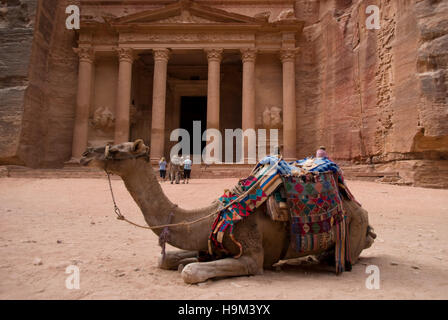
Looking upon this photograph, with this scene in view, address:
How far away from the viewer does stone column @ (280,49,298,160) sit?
64.3ft

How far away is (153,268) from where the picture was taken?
3.47 m

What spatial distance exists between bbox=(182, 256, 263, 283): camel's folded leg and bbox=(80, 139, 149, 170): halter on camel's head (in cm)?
127

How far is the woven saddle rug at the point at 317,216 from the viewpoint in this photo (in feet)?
10.5

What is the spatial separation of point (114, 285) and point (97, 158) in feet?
4.04

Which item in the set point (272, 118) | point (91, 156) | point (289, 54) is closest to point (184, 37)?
point (289, 54)

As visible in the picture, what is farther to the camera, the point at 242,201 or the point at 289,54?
the point at 289,54

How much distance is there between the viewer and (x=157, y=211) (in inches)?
130

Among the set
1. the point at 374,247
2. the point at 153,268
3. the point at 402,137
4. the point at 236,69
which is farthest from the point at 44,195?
the point at 236,69

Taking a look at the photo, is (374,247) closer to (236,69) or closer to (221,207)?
(221,207)

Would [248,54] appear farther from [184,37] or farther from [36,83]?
[36,83]

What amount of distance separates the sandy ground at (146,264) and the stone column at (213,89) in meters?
11.8

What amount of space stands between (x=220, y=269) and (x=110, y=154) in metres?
1.58

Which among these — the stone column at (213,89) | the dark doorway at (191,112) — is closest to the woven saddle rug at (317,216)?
the stone column at (213,89)

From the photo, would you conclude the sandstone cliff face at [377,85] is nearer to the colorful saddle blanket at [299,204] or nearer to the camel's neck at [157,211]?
the colorful saddle blanket at [299,204]
